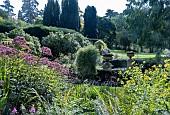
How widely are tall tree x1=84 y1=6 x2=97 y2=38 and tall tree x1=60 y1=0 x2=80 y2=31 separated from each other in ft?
4.46

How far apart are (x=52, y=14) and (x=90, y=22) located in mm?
4444

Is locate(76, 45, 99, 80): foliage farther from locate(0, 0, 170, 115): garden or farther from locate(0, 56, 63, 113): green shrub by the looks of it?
locate(0, 56, 63, 113): green shrub

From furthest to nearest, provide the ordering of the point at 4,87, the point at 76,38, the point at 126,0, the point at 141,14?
1. the point at 126,0
2. the point at 141,14
3. the point at 76,38
4. the point at 4,87

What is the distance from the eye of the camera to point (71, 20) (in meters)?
29.4

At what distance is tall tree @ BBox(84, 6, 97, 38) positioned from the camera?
3062cm

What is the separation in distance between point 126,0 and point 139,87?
67.4 ft

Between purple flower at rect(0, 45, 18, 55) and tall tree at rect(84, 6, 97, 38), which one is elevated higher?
tall tree at rect(84, 6, 97, 38)

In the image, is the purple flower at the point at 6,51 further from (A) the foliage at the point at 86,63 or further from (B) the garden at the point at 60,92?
(A) the foliage at the point at 86,63

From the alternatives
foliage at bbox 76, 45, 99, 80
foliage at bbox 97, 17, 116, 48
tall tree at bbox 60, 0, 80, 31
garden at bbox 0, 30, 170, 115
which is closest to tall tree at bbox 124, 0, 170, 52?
tall tree at bbox 60, 0, 80, 31

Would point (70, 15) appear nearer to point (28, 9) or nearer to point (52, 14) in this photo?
point (52, 14)

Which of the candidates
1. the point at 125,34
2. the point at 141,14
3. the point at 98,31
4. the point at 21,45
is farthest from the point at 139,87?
the point at 98,31

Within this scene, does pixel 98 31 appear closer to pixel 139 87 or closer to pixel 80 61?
pixel 80 61

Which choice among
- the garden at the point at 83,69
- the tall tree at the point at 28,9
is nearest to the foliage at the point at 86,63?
the garden at the point at 83,69

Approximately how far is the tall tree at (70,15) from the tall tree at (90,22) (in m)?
1.36
